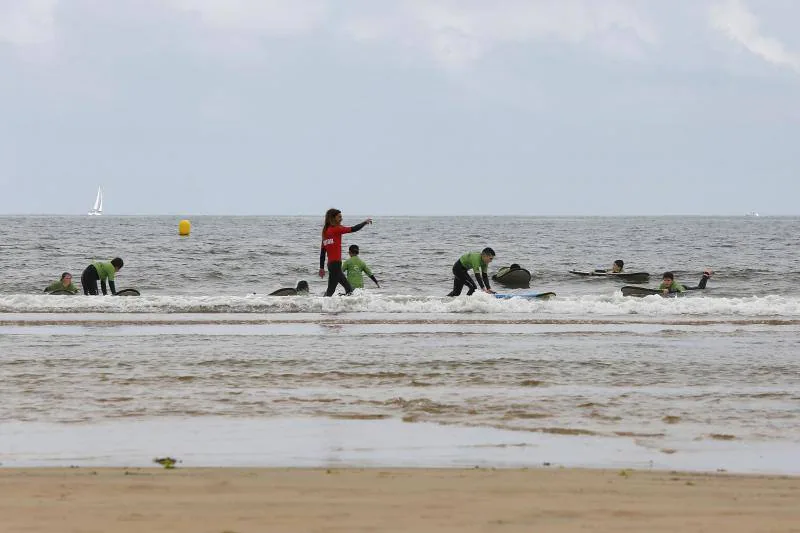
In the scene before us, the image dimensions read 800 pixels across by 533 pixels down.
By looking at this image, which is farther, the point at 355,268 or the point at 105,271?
the point at 355,268

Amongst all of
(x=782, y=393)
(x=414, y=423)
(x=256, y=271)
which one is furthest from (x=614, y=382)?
(x=256, y=271)

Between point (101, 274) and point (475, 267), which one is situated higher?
point (475, 267)

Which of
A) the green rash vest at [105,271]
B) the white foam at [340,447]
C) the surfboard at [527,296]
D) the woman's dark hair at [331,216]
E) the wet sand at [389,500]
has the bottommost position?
the white foam at [340,447]

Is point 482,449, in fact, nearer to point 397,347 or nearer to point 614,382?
point 614,382

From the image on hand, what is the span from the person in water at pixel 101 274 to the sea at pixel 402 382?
0.31m

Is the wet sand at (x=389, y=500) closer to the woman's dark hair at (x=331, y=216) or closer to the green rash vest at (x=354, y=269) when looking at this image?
the woman's dark hair at (x=331, y=216)

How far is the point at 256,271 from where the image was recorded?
38.7 meters

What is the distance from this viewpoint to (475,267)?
65.2 ft

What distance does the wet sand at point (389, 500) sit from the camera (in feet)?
16.4

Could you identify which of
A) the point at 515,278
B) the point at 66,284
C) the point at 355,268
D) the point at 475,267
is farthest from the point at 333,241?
the point at 515,278

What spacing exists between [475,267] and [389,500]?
47.8 feet

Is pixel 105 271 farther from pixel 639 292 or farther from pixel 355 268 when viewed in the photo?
pixel 639 292

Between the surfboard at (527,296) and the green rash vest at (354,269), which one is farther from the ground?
the green rash vest at (354,269)

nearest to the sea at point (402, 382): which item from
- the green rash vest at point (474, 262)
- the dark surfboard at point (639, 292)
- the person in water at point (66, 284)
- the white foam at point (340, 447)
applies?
the white foam at point (340, 447)
